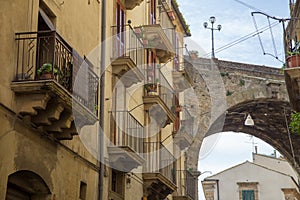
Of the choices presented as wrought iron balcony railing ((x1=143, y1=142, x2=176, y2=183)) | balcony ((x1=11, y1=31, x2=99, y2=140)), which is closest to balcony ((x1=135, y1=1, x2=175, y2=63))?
wrought iron balcony railing ((x1=143, y1=142, x2=176, y2=183))

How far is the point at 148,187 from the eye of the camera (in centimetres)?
1586

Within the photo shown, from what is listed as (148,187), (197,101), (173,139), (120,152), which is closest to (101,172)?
(120,152)

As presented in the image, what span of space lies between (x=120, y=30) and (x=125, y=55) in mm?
680

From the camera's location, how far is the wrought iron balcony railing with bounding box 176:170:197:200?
20984 millimetres

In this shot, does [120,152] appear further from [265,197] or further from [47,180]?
[265,197]

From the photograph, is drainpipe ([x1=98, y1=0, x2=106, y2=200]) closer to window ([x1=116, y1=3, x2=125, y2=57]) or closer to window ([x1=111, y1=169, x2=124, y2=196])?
window ([x1=116, y1=3, x2=125, y2=57])

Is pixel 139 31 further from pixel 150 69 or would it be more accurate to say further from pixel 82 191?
pixel 82 191

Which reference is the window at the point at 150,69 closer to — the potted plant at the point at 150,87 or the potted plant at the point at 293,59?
the potted plant at the point at 150,87

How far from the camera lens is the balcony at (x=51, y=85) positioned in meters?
8.58

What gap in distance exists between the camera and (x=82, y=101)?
10297 millimetres

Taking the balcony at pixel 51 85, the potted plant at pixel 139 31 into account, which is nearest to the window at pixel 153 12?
the potted plant at pixel 139 31

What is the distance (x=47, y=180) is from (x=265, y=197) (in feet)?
104

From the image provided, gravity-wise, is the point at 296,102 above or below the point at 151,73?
below

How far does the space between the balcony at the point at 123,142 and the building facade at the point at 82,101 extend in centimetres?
2
